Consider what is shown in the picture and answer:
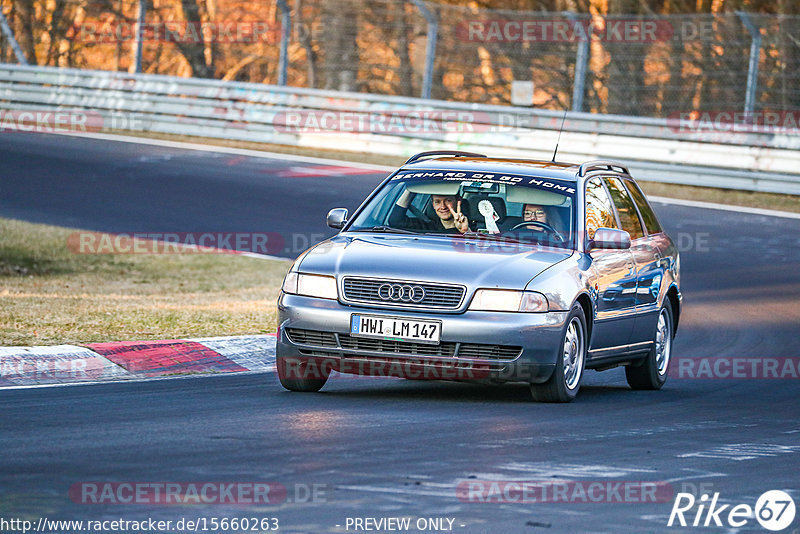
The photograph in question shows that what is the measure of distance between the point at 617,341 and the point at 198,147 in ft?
53.6

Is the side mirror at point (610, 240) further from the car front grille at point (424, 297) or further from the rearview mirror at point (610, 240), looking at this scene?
the car front grille at point (424, 297)

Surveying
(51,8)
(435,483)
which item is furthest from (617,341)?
(51,8)

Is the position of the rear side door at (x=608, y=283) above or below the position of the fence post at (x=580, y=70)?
below

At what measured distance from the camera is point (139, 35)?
87.9 ft

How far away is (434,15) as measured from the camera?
2544 centimetres

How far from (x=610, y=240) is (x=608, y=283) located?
34cm

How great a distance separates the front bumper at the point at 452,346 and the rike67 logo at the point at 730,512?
95.2 inches

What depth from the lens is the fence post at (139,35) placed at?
26469 millimetres

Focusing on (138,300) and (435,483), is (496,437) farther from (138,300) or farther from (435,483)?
(138,300)

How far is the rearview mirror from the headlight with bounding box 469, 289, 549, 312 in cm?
106

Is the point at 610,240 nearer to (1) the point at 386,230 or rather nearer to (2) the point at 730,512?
(1) the point at 386,230

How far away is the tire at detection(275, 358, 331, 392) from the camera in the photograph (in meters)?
9.16
